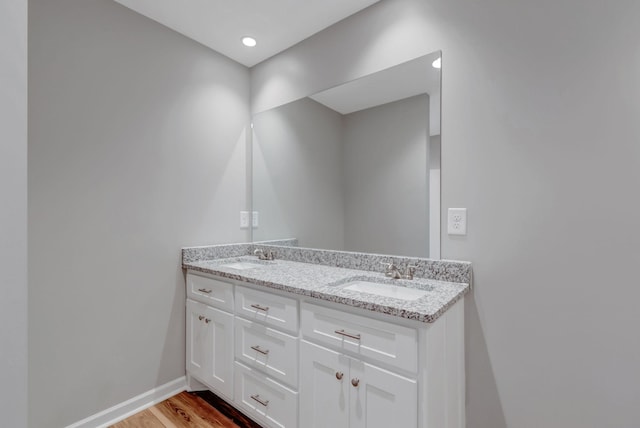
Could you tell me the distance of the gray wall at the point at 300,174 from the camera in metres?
1.99

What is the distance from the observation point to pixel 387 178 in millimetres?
1743

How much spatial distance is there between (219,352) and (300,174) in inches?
49.9

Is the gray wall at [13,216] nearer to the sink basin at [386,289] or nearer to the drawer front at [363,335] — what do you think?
the drawer front at [363,335]

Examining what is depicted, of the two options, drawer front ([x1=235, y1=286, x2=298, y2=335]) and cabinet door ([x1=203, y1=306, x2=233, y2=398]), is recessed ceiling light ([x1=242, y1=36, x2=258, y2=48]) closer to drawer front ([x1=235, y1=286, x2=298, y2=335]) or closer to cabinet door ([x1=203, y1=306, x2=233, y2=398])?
drawer front ([x1=235, y1=286, x2=298, y2=335])

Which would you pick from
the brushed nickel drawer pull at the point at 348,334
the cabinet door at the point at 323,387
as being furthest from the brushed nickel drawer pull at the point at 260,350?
the brushed nickel drawer pull at the point at 348,334

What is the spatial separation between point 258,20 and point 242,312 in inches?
69.3

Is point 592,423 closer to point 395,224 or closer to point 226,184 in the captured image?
point 395,224

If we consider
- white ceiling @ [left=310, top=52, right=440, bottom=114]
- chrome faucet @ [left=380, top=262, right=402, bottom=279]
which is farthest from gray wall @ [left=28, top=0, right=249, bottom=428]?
chrome faucet @ [left=380, top=262, right=402, bottom=279]

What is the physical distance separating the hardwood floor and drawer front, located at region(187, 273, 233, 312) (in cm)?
63

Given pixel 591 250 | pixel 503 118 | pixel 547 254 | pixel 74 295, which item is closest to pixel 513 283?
pixel 547 254

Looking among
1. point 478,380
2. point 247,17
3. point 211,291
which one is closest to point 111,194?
point 211,291

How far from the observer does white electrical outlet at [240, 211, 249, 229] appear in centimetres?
238

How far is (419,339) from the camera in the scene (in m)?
1.02

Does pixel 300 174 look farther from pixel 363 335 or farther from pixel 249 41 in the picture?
pixel 363 335
